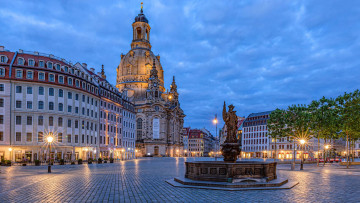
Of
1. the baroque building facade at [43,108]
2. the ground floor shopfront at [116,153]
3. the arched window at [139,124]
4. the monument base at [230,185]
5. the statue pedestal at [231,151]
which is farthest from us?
the arched window at [139,124]

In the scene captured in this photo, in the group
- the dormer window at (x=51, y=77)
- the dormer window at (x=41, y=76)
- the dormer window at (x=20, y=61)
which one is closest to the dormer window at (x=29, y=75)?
the dormer window at (x=41, y=76)

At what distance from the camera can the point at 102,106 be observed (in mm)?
76500

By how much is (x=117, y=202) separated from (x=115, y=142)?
73804mm

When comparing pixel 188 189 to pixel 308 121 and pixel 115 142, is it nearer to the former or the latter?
pixel 308 121

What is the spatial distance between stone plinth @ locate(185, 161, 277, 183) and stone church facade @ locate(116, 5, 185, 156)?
402 ft

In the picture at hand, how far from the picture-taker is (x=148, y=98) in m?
152

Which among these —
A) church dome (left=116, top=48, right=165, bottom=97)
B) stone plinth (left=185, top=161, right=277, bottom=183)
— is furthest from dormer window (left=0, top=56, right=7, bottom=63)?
church dome (left=116, top=48, right=165, bottom=97)

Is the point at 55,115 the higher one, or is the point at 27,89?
the point at 27,89

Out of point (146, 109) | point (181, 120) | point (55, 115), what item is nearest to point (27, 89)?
point (55, 115)

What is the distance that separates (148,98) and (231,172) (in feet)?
435

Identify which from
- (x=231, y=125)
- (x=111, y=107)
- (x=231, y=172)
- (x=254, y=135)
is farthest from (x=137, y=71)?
(x=231, y=172)

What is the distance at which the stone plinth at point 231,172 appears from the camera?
69.3ft

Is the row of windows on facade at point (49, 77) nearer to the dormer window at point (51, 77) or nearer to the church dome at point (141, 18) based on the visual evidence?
the dormer window at point (51, 77)

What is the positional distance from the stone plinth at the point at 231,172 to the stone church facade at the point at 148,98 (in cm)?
12263
